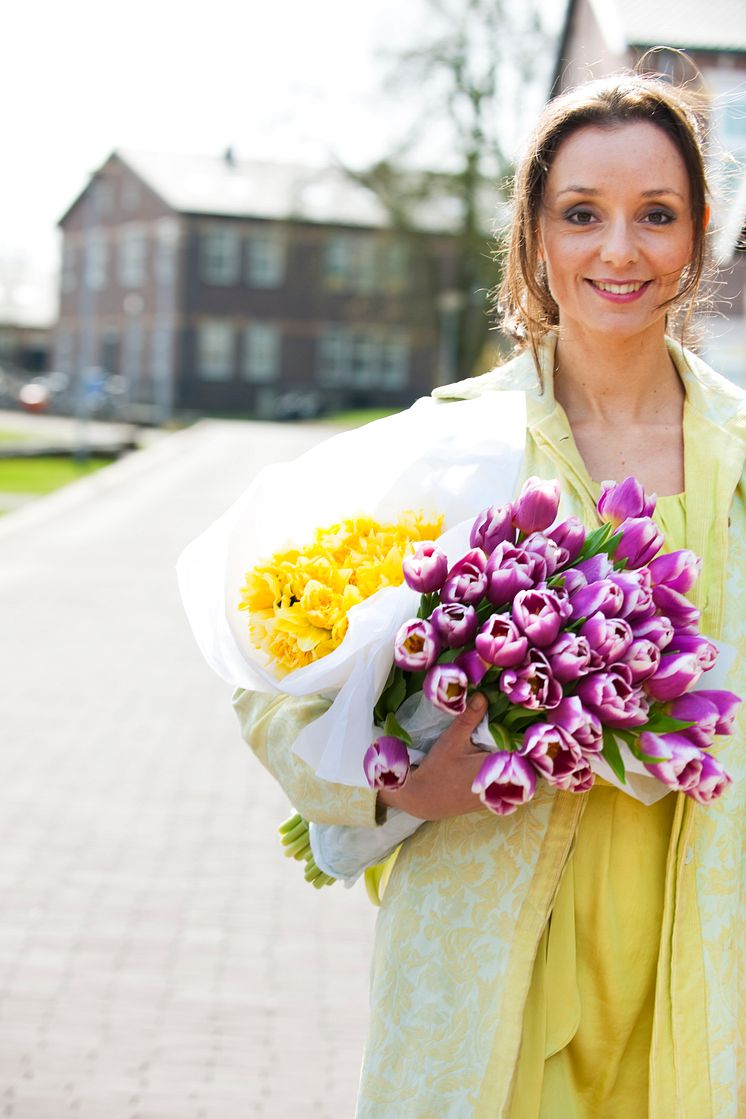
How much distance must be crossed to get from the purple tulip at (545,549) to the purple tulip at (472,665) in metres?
0.13

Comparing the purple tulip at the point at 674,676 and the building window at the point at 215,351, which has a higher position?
the purple tulip at the point at 674,676

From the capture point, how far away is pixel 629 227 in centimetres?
223

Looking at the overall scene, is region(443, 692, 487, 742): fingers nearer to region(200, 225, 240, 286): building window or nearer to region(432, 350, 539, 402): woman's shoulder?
region(432, 350, 539, 402): woman's shoulder

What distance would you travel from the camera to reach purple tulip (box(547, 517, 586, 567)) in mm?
1900

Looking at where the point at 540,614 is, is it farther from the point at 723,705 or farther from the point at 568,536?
the point at 723,705

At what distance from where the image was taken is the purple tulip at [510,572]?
1.83m

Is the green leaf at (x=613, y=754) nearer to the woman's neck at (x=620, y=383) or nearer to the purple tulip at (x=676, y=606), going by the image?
the purple tulip at (x=676, y=606)

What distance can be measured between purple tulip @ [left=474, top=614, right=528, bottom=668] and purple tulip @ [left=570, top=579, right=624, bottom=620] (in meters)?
0.08

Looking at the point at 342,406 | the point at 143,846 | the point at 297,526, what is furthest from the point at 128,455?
the point at 297,526

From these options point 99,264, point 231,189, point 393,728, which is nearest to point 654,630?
point 393,728

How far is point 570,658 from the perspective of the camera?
1790mm

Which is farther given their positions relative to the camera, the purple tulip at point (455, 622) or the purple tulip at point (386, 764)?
the purple tulip at point (386, 764)

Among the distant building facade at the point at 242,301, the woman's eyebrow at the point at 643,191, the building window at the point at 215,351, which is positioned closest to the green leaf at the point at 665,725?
the woman's eyebrow at the point at 643,191

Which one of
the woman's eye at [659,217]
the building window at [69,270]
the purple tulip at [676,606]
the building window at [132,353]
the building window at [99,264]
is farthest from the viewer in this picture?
the building window at [69,270]
